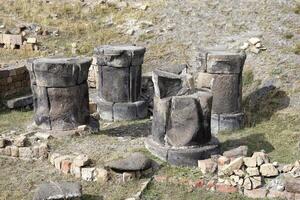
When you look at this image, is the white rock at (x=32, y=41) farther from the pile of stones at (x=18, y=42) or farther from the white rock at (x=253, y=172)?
the white rock at (x=253, y=172)

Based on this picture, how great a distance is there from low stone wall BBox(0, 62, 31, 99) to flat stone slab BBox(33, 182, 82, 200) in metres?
6.52

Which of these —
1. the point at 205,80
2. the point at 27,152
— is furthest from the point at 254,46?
the point at 27,152

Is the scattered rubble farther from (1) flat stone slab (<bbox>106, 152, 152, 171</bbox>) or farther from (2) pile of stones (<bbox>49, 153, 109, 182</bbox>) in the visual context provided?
(2) pile of stones (<bbox>49, 153, 109, 182</bbox>)

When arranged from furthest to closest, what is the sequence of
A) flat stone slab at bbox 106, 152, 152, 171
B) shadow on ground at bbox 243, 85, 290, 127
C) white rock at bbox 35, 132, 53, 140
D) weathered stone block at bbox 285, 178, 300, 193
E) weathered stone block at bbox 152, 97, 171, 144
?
shadow on ground at bbox 243, 85, 290, 127 → white rock at bbox 35, 132, 53, 140 → weathered stone block at bbox 152, 97, 171, 144 → flat stone slab at bbox 106, 152, 152, 171 → weathered stone block at bbox 285, 178, 300, 193

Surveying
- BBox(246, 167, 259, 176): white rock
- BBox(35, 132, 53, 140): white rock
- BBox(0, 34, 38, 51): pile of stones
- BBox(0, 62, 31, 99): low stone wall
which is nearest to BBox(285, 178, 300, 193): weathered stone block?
BBox(246, 167, 259, 176): white rock

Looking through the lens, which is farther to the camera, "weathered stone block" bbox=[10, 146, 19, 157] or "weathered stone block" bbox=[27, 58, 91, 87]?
"weathered stone block" bbox=[27, 58, 91, 87]

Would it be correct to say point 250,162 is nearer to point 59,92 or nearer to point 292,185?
point 292,185

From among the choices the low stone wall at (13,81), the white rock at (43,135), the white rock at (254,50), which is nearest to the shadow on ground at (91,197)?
the white rock at (43,135)

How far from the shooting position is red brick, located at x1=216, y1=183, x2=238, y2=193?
7.56 m

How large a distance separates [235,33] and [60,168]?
9782mm

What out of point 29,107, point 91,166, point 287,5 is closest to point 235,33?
point 287,5

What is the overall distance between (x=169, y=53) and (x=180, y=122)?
7744 mm

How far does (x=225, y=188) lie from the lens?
759cm

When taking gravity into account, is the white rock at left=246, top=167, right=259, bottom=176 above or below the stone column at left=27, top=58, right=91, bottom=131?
below
